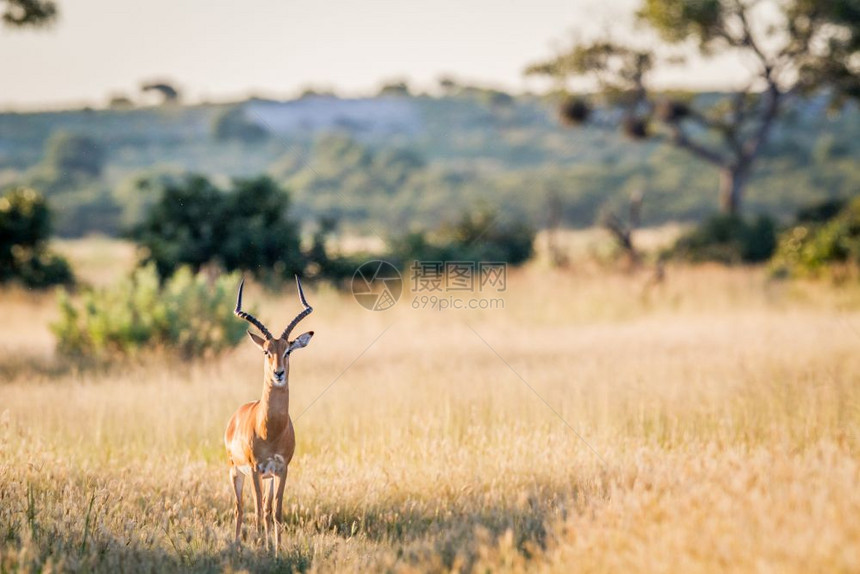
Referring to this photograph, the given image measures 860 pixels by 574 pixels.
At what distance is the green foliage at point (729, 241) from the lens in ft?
84.1

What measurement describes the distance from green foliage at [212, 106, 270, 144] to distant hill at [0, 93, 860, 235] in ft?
0.59

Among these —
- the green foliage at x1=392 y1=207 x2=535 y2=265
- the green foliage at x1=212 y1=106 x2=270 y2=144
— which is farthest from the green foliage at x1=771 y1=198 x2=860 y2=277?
the green foliage at x1=212 y1=106 x2=270 y2=144

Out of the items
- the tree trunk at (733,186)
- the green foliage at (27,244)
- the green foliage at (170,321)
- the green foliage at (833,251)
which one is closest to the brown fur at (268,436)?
the green foliage at (170,321)

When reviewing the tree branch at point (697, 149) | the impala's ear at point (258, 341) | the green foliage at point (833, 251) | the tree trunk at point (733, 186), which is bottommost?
the impala's ear at point (258, 341)

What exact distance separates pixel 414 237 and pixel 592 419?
1414cm

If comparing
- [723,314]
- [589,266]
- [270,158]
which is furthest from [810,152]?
[723,314]

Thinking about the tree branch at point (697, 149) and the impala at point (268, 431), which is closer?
the impala at point (268, 431)

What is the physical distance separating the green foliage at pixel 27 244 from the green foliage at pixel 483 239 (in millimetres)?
8202

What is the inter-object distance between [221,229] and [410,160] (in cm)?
5835

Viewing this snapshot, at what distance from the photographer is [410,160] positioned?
76.1 metres

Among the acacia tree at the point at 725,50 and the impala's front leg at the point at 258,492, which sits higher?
the acacia tree at the point at 725,50

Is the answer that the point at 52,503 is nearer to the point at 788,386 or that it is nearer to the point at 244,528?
the point at 244,528

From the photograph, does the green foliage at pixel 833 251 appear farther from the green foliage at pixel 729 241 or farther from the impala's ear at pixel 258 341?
the impala's ear at pixel 258 341

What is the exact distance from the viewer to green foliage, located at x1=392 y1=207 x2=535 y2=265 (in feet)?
75.0
